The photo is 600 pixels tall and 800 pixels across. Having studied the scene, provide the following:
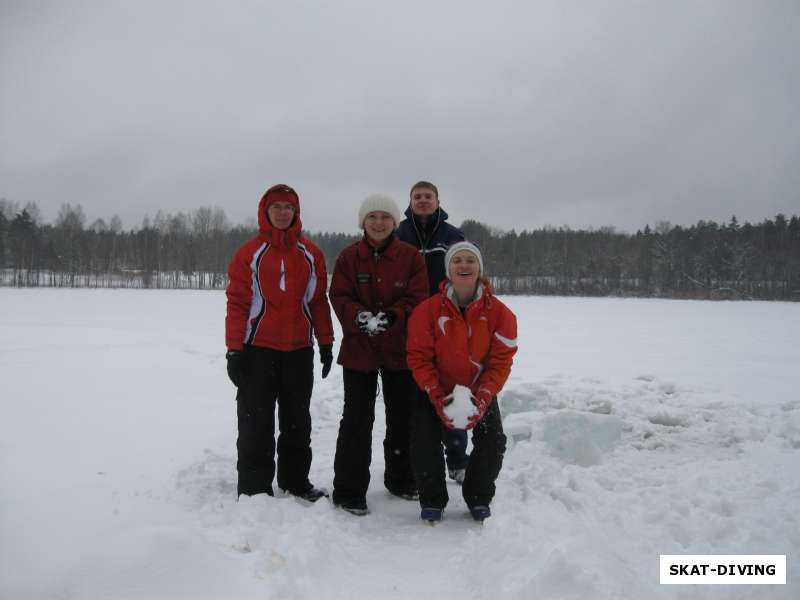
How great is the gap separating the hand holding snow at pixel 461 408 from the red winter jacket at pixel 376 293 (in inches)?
18.2

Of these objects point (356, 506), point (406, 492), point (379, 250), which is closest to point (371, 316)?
point (379, 250)

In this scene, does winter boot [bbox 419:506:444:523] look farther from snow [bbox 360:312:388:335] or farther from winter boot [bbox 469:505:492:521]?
snow [bbox 360:312:388:335]

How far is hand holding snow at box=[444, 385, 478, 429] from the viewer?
9.86 feet

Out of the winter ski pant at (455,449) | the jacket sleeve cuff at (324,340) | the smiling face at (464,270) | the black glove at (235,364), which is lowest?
the winter ski pant at (455,449)

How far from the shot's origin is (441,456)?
10.6 feet

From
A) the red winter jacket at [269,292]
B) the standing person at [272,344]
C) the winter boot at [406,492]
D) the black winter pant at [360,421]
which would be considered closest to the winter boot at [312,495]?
the standing person at [272,344]

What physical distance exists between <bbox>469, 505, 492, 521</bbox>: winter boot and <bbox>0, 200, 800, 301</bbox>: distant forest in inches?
2454

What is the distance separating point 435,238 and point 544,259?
6979cm

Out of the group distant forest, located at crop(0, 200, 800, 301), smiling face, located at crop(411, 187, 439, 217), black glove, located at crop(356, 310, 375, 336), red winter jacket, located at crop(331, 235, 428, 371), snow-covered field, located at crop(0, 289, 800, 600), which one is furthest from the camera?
distant forest, located at crop(0, 200, 800, 301)

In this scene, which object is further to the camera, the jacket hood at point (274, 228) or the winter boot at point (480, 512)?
the jacket hood at point (274, 228)

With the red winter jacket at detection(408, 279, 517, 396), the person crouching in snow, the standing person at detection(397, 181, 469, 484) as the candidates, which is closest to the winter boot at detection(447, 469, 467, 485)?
the standing person at detection(397, 181, 469, 484)

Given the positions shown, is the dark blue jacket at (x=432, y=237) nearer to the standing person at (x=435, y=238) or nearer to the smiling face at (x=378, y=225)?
the standing person at (x=435, y=238)

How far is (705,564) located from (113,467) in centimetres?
383

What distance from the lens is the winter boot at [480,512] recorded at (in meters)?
3.11
